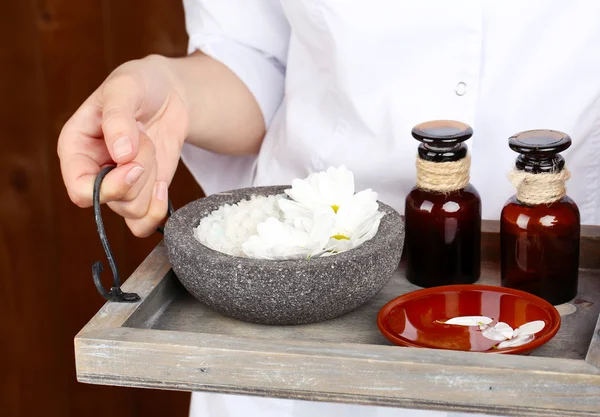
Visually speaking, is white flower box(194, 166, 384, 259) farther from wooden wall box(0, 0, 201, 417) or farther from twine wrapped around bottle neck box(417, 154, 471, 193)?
wooden wall box(0, 0, 201, 417)

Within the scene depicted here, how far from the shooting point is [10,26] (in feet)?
4.77

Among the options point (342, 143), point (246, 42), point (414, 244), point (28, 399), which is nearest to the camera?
point (414, 244)

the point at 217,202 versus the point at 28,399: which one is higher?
the point at 217,202

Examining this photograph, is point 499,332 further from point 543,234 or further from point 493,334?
point 543,234

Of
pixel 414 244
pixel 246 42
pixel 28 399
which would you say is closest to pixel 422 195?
pixel 414 244

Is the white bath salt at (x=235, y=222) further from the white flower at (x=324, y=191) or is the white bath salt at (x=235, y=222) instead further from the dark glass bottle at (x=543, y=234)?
the dark glass bottle at (x=543, y=234)

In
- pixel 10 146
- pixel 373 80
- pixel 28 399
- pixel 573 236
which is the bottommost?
pixel 28 399

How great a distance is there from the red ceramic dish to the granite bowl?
0.03m

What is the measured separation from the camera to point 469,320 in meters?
0.68

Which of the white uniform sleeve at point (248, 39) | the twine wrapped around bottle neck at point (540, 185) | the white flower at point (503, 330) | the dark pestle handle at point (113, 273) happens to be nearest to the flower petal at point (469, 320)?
the white flower at point (503, 330)

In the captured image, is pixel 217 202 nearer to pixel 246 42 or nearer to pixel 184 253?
pixel 184 253

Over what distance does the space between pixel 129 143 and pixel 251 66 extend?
349 mm

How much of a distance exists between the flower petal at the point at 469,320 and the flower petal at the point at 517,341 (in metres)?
0.04

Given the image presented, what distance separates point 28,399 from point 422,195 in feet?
3.55
